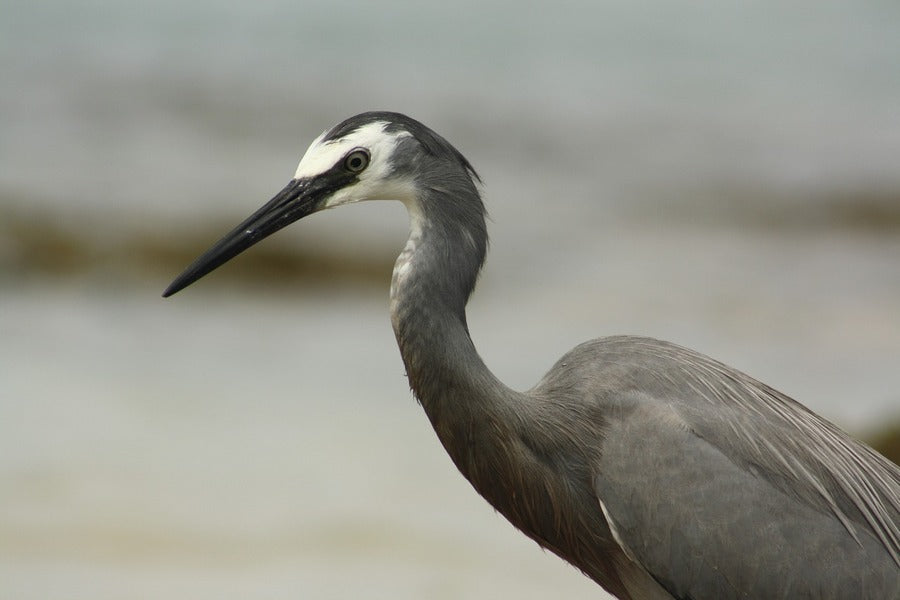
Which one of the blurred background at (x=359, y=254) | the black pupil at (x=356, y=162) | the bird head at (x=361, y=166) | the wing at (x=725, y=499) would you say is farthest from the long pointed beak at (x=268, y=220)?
the blurred background at (x=359, y=254)

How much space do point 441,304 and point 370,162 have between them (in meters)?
0.44

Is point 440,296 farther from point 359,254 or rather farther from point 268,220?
point 359,254

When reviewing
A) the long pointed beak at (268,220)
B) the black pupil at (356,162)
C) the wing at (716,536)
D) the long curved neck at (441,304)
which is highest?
the black pupil at (356,162)

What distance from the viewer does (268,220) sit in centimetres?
394

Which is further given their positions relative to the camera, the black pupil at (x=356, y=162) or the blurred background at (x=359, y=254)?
the blurred background at (x=359, y=254)

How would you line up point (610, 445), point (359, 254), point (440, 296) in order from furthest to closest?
point (359, 254)
point (610, 445)
point (440, 296)

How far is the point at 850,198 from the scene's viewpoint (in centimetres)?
1323

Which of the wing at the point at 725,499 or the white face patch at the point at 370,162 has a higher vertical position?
the white face patch at the point at 370,162

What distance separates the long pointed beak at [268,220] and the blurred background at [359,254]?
290 centimetres

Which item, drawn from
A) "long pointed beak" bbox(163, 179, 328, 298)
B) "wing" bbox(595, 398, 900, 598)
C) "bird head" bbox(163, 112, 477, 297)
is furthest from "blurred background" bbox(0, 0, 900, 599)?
"bird head" bbox(163, 112, 477, 297)

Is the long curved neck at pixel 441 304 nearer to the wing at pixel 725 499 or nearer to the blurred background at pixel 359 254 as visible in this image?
the wing at pixel 725 499

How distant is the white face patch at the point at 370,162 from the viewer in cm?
385

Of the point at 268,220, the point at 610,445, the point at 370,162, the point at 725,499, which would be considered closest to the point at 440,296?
the point at 370,162

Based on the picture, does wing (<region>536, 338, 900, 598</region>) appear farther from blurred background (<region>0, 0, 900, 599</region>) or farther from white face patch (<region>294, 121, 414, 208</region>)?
blurred background (<region>0, 0, 900, 599</region>)
